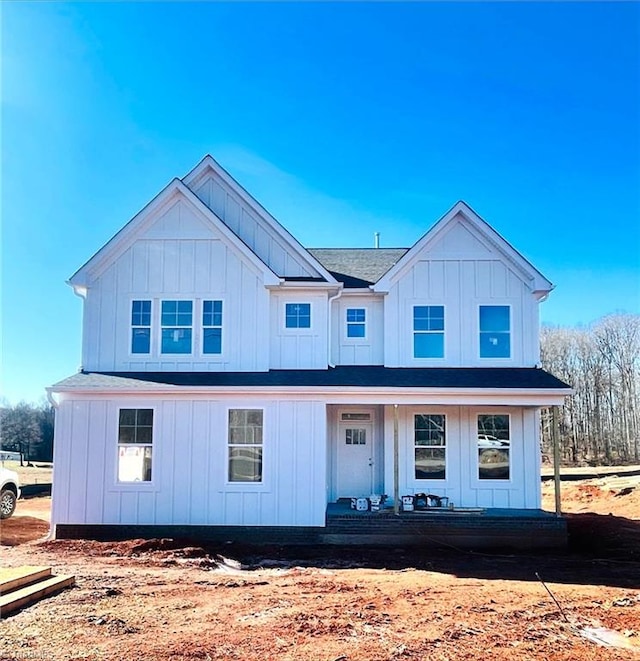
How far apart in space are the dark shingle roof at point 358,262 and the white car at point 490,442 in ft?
15.7

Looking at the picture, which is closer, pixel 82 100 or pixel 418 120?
pixel 82 100

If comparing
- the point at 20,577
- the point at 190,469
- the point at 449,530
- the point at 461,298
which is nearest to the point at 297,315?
the point at 461,298

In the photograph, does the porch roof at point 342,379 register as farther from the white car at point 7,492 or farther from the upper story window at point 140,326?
the white car at point 7,492

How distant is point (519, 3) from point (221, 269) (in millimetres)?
8506

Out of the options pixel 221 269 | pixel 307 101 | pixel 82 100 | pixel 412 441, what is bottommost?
pixel 412 441

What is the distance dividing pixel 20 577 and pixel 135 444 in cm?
553

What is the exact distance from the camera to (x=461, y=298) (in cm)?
1505

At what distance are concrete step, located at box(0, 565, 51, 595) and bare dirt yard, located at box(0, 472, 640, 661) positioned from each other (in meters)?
0.48

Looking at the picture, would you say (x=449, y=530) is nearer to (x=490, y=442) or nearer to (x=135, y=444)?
(x=490, y=442)

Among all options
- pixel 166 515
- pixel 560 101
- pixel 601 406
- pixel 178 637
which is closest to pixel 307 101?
pixel 560 101

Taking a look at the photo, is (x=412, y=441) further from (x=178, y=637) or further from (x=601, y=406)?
(x=601, y=406)

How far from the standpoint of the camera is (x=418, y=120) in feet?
53.2

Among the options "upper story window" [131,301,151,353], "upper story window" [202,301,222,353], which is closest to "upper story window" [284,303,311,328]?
"upper story window" [202,301,222,353]

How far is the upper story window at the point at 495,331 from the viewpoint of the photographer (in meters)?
14.9
